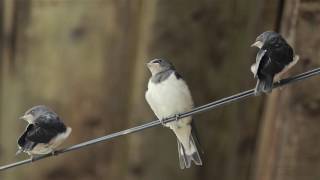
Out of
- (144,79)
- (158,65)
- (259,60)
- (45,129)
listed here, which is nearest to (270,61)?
(259,60)

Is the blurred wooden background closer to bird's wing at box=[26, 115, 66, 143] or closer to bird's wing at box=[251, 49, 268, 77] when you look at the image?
bird's wing at box=[26, 115, 66, 143]

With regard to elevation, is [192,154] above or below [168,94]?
below

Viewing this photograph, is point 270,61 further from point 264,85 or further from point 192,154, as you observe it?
point 192,154

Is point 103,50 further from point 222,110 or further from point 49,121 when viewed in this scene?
point 49,121

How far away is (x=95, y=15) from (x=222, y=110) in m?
0.50

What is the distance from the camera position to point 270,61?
1962 millimetres

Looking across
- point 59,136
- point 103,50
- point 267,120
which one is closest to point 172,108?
point 59,136

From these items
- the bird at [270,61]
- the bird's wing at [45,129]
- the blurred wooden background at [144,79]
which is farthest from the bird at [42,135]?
the blurred wooden background at [144,79]

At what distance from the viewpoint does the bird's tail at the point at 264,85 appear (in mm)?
1895

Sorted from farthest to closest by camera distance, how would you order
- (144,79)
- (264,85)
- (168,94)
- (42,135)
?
(144,79), (168,94), (42,135), (264,85)

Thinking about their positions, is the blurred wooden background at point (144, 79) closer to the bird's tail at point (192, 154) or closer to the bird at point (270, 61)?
the bird's tail at point (192, 154)

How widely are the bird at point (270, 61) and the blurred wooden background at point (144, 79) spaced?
88 cm

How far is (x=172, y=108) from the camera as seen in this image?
2328 millimetres

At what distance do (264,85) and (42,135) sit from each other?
543 mm
